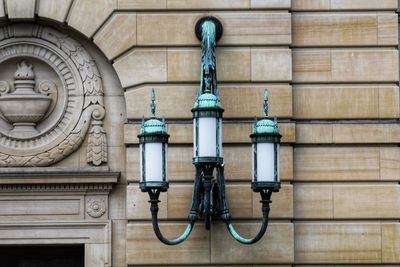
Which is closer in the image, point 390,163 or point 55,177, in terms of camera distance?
point 55,177

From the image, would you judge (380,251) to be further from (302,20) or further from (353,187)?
(302,20)

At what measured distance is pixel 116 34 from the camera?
806 inches

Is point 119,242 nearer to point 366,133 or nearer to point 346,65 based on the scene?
point 366,133

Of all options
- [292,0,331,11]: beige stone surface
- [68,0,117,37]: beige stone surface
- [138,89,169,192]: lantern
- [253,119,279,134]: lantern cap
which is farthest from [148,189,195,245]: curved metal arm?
[292,0,331,11]: beige stone surface

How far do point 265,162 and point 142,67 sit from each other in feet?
7.52

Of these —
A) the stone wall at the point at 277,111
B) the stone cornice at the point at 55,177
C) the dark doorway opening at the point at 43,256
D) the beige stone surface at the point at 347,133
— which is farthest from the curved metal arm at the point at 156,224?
the beige stone surface at the point at 347,133

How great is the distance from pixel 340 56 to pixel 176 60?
2120 mm

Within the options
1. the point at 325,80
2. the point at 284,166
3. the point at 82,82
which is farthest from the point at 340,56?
the point at 82,82

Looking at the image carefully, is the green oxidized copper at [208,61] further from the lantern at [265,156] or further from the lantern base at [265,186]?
the lantern base at [265,186]

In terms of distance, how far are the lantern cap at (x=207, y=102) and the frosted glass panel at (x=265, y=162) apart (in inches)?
28.3

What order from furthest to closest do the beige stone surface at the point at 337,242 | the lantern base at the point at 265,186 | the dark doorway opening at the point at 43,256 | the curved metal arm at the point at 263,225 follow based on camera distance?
the dark doorway opening at the point at 43,256 → the beige stone surface at the point at 337,242 → the curved metal arm at the point at 263,225 → the lantern base at the point at 265,186

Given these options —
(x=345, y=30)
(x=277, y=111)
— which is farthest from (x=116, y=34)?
(x=345, y=30)

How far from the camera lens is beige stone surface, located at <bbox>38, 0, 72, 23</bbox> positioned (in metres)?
20.5

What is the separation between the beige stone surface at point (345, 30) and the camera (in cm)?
2058
